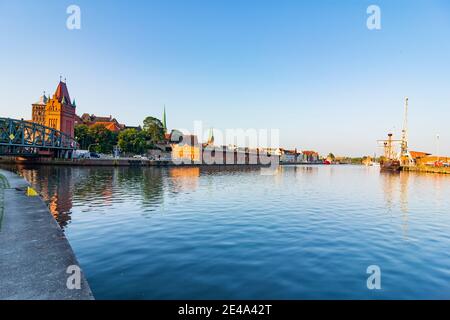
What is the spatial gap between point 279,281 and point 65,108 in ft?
449

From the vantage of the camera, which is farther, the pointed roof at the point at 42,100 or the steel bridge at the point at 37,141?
the pointed roof at the point at 42,100

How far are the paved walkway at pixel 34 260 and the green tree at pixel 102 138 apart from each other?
352ft

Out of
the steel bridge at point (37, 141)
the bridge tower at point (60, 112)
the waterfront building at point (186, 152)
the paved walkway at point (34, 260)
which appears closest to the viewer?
the paved walkway at point (34, 260)

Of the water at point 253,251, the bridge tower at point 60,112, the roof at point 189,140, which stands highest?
the bridge tower at point 60,112

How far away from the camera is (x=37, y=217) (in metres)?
13.8

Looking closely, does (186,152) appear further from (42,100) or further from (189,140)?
(42,100)

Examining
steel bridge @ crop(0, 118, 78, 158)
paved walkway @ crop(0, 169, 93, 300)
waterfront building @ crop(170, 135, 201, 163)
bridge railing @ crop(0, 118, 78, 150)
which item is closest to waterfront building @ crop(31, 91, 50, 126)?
steel bridge @ crop(0, 118, 78, 158)

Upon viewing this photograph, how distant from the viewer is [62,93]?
4786 inches

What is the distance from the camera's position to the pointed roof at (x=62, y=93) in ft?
393

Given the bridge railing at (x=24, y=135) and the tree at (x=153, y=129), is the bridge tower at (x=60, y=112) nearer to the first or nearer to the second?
the bridge railing at (x=24, y=135)

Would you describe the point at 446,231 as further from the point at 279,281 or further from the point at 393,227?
the point at 279,281

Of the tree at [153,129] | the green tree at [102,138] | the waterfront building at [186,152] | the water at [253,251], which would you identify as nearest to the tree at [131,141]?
the green tree at [102,138]

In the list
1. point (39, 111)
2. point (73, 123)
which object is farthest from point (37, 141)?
point (39, 111)
